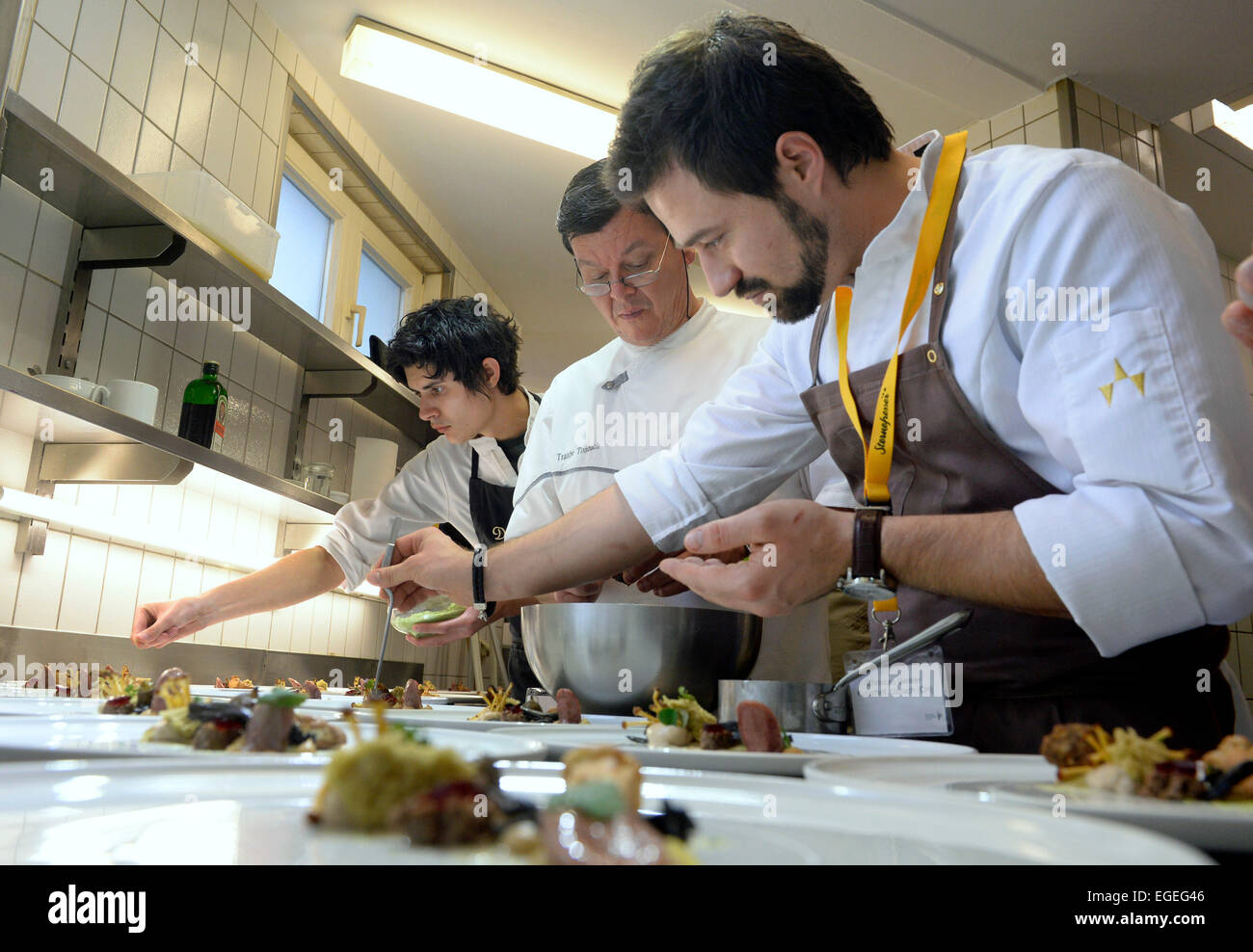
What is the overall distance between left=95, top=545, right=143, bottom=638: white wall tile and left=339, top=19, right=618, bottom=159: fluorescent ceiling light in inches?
76.9

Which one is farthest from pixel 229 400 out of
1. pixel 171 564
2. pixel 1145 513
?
pixel 1145 513

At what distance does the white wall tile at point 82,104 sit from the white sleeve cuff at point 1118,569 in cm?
251

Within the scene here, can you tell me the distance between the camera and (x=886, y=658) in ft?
3.15

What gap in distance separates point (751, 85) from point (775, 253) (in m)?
0.24

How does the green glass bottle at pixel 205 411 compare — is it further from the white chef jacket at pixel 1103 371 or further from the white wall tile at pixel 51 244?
the white chef jacket at pixel 1103 371

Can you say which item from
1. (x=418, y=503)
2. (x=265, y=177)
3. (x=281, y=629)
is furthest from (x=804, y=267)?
(x=281, y=629)

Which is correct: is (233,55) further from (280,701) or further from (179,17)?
(280,701)

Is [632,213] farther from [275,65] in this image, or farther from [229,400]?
[275,65]

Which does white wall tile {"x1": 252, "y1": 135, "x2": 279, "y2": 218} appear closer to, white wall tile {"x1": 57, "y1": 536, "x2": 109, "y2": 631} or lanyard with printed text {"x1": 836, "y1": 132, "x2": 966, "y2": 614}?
white wall tile {"x1": 57, "y1": 536, "x2": 109, "y2": 631}

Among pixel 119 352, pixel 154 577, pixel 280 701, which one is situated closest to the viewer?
pixel 280 701

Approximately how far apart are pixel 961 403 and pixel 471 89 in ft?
10.0

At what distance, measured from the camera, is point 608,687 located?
4.31 ft

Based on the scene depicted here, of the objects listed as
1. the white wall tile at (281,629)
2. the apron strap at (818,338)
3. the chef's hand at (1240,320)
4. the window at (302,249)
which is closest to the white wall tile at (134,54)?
the window at (302,249)

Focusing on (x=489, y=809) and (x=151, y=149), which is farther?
(x=151, y=149)
